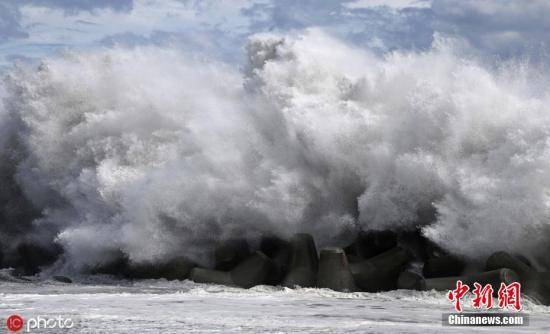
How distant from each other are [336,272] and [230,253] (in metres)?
3.08

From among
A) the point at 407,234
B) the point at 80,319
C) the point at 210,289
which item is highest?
the point at 407,234

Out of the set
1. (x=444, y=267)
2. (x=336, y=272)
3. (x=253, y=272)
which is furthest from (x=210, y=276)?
(x=444, y=267)

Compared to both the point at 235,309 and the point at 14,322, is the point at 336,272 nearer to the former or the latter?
the point at 235,309

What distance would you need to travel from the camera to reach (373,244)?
15109 millimetres

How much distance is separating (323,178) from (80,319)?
735 cm

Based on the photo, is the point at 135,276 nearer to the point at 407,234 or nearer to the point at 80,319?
the point at 407,234

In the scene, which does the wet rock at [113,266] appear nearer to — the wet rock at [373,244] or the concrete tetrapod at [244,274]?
the concrete tetrapod at [244,274]

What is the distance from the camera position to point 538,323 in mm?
9898

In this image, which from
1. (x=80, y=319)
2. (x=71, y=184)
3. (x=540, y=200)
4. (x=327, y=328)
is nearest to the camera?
(x=327, y=328)

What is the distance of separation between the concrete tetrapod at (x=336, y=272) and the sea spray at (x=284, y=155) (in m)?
1.68

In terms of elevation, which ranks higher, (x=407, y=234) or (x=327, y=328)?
(x=407, y=234)

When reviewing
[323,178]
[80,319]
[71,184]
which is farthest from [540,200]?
[71,184]

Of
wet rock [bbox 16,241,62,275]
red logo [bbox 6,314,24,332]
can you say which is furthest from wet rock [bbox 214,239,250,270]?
wet rock [bbox 16,241,62,275]

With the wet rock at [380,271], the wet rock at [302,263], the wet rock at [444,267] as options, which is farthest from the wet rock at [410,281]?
the wet rock at [302,263]
